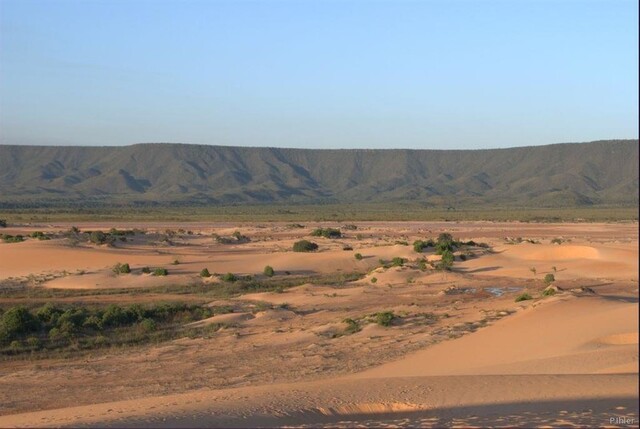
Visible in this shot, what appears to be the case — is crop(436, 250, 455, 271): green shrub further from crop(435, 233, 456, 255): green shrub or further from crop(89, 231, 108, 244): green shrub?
crop(89, 231, 108, 244): green shrub

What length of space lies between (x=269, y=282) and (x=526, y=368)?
73.9ft

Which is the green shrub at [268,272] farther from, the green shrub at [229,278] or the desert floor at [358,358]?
the green shrub at [229,278]

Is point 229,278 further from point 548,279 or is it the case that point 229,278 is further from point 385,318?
point 385,318

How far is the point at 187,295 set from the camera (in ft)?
112

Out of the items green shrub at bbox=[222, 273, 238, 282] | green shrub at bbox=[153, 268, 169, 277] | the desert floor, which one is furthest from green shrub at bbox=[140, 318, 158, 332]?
green shrub at bbox=[153, 268, 169, 277]

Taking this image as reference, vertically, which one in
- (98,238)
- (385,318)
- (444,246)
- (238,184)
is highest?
(238,184)

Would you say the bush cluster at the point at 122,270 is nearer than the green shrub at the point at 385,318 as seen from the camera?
No

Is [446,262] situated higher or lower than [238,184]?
lower

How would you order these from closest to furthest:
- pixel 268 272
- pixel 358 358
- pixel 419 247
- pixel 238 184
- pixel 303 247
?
pixel 358 358
pixel 268 272
pixel 419 247
pixel 303 247
pixel 238 184

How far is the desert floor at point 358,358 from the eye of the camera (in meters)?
13.9

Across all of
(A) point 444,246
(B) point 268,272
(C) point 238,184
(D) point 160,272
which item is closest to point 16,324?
(D) point 160,272

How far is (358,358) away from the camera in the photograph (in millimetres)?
20422

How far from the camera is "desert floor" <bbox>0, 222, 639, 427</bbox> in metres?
13.9

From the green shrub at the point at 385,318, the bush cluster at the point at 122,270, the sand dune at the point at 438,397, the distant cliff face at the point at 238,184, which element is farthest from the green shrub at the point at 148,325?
the distant cliff face at the point at 238,184
